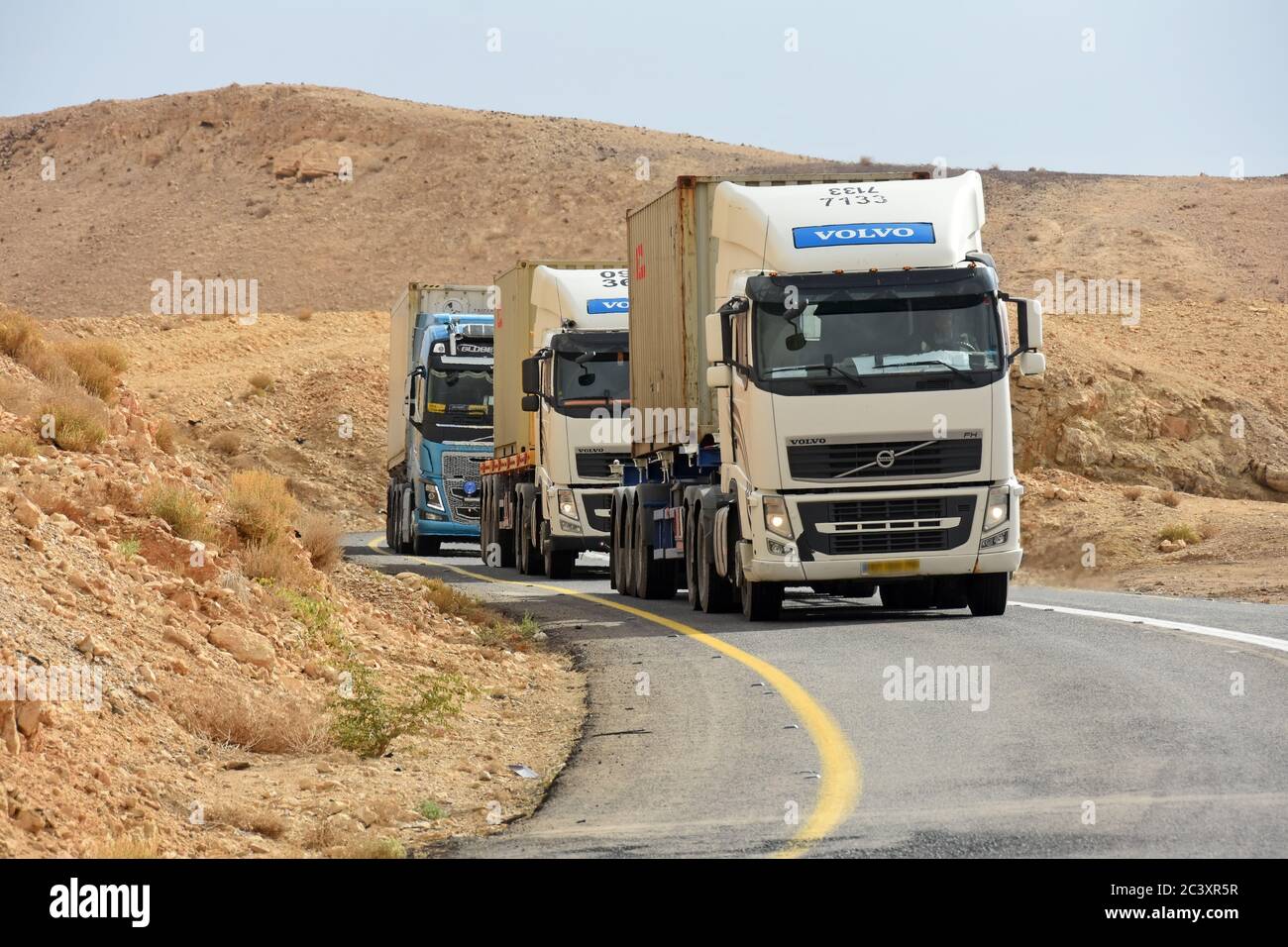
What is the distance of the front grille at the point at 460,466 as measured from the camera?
113 ft

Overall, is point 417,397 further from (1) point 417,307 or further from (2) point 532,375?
(2) point 532,375

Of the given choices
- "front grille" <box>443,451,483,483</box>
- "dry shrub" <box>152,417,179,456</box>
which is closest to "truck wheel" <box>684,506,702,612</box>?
"dry shrub" <box>152,417,179,456</box>

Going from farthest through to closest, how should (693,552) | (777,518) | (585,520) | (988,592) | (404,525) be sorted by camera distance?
1. (404,525)
2. (585,520)
3. (693,552)
4. (988,592)
5. (777,518)

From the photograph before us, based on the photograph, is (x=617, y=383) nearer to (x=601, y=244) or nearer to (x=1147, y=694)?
(x=1147, y=694)

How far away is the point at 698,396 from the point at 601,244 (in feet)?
245

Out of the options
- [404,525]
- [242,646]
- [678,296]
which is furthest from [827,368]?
[404,525]

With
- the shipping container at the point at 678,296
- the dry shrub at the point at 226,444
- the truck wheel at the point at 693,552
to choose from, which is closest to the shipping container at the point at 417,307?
the shipping container at the point at 678,296

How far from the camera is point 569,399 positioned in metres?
25.3

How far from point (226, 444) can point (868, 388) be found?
149ft

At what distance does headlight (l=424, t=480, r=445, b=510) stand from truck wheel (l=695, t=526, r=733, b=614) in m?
16.0

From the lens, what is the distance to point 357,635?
1537 centimetres

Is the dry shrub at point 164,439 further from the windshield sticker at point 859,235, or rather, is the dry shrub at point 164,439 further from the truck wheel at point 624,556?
the windshield sticker at point 859,235
